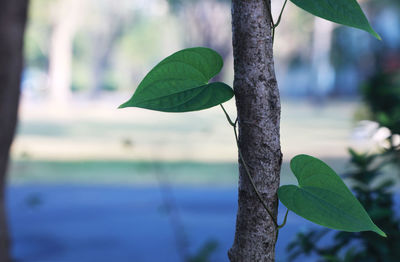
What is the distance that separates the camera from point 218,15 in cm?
2808

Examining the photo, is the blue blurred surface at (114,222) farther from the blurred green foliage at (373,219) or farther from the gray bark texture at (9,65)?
the blurred green foliage at (373,219)

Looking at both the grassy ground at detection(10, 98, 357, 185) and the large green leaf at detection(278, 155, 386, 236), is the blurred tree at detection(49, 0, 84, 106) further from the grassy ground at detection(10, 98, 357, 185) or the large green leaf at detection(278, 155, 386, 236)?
the large green leaf at detection(278, 155, 386, 236)

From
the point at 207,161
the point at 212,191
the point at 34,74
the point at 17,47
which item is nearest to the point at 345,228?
the point at 17,47

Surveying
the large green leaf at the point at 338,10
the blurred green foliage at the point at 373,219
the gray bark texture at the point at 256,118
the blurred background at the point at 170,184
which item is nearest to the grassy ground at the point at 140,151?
the blurred background at the point at 170,184

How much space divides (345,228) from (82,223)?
211 inches

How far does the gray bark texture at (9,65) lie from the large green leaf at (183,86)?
2457mm

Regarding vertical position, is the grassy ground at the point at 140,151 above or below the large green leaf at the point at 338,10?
below

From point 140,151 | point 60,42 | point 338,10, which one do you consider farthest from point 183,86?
point 60,42

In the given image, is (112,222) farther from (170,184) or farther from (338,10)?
(338,10)

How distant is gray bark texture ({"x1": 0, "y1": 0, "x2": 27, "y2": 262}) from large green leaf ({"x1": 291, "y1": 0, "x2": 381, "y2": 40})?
102 inches

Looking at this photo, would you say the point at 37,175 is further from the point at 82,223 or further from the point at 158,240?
the point at 158,240

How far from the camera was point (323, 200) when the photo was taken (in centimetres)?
82

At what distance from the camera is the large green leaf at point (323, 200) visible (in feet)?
2.55

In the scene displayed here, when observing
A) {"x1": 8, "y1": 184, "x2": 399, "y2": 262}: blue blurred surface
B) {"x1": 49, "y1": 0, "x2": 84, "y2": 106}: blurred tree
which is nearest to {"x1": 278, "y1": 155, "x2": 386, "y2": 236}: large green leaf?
{"x1": 8, "y1": 184, "x2": 399, "y2": 262}: blue blurred surface
